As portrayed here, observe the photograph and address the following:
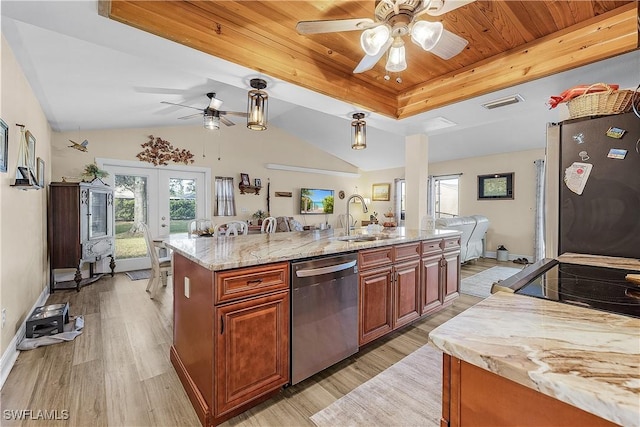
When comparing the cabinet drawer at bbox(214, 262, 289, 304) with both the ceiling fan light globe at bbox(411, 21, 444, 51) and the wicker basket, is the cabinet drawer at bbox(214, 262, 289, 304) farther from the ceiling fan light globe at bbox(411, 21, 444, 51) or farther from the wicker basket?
the wicker basket

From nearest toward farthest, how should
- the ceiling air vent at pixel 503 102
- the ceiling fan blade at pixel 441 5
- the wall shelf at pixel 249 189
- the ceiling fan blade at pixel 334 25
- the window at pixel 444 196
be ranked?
1. the ceiling fan blade at pixel 441 5
2. the ceiling fan blade at pixel 334 25
3. the ceiling air vent at pixel 503 102
4. the wall shelf at pixel 249 189
5. the window at pixel 444 196

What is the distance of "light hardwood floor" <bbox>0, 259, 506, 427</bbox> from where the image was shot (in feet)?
5.36

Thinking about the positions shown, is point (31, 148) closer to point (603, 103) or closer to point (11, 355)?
point (11, 355)

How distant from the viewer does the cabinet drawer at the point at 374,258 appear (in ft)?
7.17

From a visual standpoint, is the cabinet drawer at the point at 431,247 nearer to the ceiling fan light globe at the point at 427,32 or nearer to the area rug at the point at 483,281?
the area rug at the point at 483,281

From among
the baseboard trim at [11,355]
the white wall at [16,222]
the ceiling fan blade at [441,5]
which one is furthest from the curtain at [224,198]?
the ceiling fan blade at [441,5]

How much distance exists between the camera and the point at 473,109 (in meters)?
2.97

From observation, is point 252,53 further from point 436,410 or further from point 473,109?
point 436,410

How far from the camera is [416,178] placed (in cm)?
385

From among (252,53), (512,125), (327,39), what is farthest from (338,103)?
(512,125)

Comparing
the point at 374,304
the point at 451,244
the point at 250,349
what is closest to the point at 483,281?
the point at 451,244

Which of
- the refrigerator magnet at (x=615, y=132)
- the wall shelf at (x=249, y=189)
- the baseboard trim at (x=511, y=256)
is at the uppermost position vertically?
the wall shelf at (x=249, y=189)

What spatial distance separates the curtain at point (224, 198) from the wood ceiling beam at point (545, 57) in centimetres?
475

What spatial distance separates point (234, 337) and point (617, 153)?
7.53 ft
